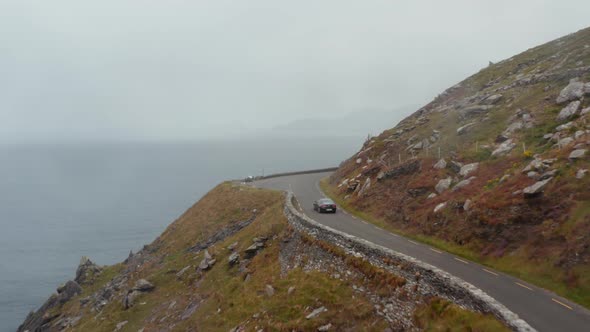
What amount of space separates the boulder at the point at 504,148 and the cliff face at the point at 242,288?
66.1 ft

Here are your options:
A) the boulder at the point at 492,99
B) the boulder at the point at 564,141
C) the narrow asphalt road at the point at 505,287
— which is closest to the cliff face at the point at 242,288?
the narrow asphalt road at the point at 505,287

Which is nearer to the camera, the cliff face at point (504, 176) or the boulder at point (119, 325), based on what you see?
the cliff face at point (504, 176)

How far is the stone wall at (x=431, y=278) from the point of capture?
14144 millimetres

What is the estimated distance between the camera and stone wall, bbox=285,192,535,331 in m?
14.1

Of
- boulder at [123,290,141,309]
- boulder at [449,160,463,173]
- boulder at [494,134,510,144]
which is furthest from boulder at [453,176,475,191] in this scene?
boulder at [123,290,141,309]

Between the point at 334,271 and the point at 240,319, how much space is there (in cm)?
668

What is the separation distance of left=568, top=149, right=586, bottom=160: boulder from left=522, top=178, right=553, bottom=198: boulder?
2.72 metres

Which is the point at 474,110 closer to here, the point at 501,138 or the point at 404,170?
the point at 501,138

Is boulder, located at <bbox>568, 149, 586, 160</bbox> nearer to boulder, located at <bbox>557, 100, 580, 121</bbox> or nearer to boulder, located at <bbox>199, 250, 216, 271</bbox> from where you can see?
boulder, located at <bbox>557, 100, 580, 121</bbox>

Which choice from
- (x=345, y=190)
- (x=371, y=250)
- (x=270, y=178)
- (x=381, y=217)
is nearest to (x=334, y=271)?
(x=371, y=250)

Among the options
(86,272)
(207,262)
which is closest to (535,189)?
(207,262)

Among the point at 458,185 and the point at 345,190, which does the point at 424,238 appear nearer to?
the point at 458,185

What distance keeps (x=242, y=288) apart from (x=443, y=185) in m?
19.7

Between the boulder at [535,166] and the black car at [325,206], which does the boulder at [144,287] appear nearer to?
the black car at [325,206]
